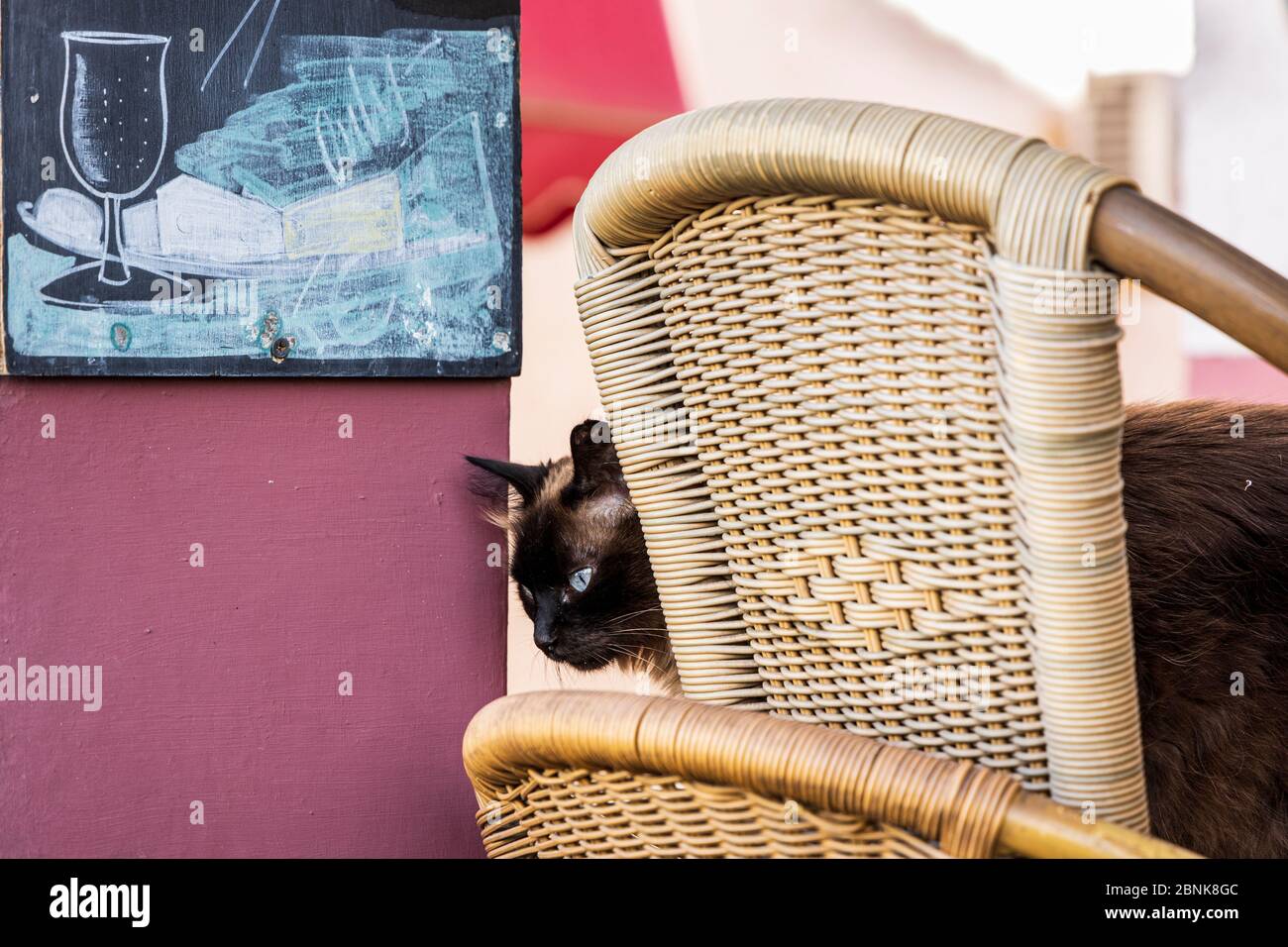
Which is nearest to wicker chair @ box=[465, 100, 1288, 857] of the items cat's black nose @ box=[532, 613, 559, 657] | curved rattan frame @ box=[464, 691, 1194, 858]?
curved rattan frame @ box=[464, 691, 1194, 858]

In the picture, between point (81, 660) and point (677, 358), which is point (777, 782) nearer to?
point (677, 358)

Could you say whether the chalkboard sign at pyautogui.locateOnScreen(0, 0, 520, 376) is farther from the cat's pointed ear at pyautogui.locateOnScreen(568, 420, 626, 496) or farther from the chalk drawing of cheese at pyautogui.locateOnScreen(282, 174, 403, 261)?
the cat's pointed ear at pyautogui.locateOnScreen(568, 420, 626, 496)

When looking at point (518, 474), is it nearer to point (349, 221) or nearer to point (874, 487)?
point (349, 221)

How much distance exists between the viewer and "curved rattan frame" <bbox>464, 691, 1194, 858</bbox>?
29.9 inches

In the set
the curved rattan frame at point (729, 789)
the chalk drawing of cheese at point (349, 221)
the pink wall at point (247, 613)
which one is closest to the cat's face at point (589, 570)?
the pink wall at point (247, 613)

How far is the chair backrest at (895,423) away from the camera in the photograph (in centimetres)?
74

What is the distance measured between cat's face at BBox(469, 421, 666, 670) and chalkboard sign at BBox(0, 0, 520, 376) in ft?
1.02

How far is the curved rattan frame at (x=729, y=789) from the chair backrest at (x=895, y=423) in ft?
0.20

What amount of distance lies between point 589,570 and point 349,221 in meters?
0.60

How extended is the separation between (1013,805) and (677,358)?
44 cm

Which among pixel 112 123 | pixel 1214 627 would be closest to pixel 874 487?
pixel 1214 627

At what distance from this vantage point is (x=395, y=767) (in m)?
1.45

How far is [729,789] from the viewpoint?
0.87m

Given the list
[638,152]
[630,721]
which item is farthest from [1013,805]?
[638,152]
